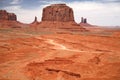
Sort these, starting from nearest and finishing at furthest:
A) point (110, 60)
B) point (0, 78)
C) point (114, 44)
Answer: point (0, 78)
point (110, 60)
point (114, 44)

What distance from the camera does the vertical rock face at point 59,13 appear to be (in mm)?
117312

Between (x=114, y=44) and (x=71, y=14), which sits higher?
(x=71, y=14)

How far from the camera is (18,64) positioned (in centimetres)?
2581

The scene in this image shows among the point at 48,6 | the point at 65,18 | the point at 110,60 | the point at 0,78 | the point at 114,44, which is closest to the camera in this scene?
the point at 0,78

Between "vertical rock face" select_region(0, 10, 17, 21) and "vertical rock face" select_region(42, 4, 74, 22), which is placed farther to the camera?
"vertical rock face" select_region(0, 10, 17, 21)

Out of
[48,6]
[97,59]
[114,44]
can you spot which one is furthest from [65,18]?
[97,59]

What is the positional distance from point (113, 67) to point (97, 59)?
5.27 metres

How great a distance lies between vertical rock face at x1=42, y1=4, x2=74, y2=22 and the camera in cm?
11731

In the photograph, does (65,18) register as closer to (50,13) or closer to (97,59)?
(50,13)

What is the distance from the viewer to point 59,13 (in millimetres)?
118375

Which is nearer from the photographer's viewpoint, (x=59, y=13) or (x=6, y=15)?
(x=59, y=13)

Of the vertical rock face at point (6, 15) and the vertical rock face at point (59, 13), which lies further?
the vertical rock face at point (6, 15)

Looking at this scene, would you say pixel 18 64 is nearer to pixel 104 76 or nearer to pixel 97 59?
pixel 97 59

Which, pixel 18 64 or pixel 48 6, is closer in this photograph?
pixel 18 64
